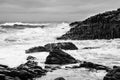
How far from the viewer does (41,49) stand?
2533cm

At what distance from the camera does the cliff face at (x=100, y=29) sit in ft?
122

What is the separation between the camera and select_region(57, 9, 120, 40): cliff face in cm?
3722

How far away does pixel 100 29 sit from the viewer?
127 ft

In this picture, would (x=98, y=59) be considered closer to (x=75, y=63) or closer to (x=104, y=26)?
(x=75, y=63)

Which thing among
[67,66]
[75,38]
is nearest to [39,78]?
[67,66]

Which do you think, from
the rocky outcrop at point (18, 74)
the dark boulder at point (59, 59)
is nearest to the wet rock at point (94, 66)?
the dark boulder at point (59, 59)

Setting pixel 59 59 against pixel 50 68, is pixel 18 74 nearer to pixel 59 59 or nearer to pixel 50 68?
pixel 50 68

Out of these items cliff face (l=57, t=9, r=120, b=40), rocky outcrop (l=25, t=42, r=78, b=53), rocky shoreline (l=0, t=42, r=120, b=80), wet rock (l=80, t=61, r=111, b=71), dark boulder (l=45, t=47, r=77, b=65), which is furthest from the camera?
cliff face (l=57, t=9, r=120, b=40)

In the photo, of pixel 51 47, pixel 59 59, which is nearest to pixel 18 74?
pixel 59 59

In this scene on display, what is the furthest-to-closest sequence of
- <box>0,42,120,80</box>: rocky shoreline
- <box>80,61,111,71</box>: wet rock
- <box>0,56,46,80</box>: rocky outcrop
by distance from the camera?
<box>80,61,111,71</box>: wet rock < <box>0,56,46,80</box>: rocky outcrop < <box>0,42,120,80</box>: rocky shoreline

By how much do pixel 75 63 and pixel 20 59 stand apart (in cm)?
473

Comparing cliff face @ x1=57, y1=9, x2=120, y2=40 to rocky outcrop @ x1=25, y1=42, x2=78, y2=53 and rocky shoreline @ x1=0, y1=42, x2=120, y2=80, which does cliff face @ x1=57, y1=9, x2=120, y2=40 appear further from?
rocky shoreline @ x1=0, y1=42, x2=120, y2=80

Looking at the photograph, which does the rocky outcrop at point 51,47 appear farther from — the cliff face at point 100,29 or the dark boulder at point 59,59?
the cliff face at point 100,29

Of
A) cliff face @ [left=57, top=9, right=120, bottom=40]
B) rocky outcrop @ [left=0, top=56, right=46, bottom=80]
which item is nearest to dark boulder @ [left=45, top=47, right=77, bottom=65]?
rocky outcrop @ [left=0, top=56, right=46, bottom=80]
